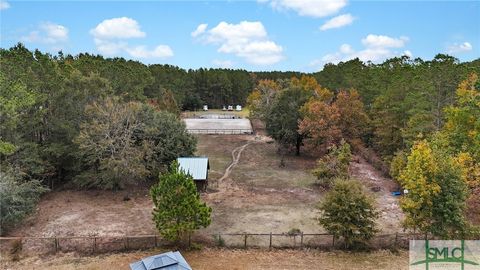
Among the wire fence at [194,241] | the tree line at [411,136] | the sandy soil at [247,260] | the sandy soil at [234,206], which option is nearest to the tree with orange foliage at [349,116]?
the tree line at [411,136]

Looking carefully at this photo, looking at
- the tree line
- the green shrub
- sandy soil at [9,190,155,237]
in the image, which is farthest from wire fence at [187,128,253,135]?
the green shrub

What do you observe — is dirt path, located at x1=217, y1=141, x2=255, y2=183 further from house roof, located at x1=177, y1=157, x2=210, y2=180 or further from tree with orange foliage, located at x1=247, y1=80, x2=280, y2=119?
tree with orange foliage, located at x1=247, y1=80, x2=280, y2=119

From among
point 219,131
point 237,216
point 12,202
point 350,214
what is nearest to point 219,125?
point 219,131

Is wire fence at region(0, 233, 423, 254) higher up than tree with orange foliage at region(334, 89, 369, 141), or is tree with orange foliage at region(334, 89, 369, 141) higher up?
tree with orange foliage at region(334, 89, 369, 141)

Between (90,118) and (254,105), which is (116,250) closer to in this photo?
(90,118)

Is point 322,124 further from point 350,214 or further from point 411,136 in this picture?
point 350,214
